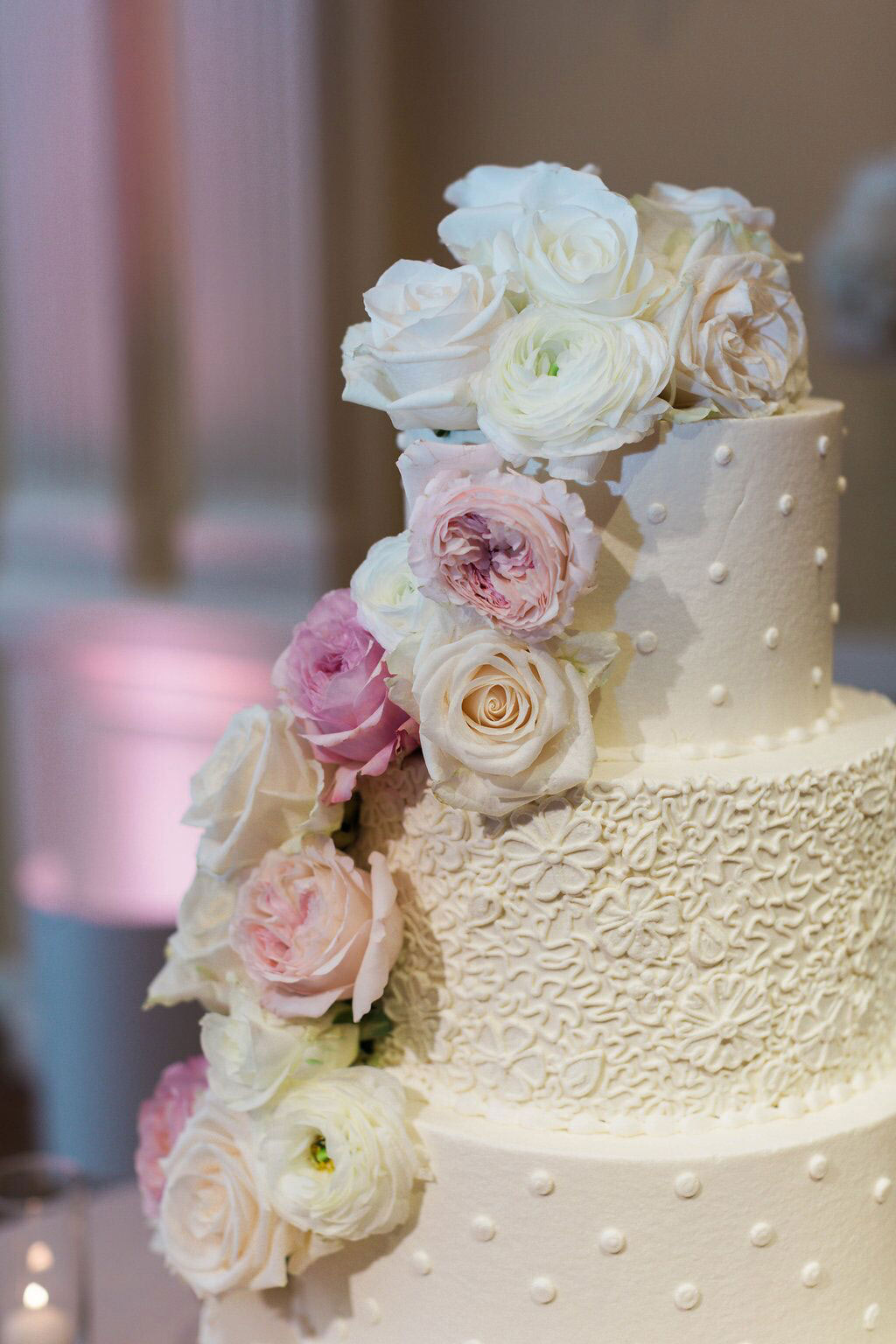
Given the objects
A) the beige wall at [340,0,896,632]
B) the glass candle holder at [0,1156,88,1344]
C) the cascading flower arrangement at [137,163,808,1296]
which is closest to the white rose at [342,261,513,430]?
the cascading flower arrangement at [137,163,808,1296]

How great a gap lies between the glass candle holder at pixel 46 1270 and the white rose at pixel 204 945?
1.10 feet

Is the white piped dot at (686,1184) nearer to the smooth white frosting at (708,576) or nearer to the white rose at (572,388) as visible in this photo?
the smooth white frosting at (708,576)

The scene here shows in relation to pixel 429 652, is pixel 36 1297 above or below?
below

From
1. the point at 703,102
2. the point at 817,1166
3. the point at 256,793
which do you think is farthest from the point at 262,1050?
the point at 703,102

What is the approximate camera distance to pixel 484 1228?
122 centimetres

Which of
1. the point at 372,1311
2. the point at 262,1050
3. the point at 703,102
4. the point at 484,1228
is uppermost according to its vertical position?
the point at 703,102

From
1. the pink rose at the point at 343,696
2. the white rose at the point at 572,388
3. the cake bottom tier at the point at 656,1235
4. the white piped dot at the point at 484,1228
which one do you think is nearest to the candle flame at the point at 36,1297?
the cake bottom tier at the point at 656,1235

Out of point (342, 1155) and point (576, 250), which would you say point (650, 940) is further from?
point (576, 250)

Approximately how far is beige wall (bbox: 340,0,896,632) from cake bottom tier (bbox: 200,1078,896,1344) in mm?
2316

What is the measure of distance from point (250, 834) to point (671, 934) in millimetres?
371

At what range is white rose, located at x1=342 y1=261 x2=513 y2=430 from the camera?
1128mm

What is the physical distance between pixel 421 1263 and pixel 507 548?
2.02ft

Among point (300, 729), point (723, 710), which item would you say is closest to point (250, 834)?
point (300, 729)

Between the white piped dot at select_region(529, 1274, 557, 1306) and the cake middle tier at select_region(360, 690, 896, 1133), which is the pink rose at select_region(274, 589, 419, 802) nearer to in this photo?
the cake middle tier at select_region(360, 690, 896, 1133)
